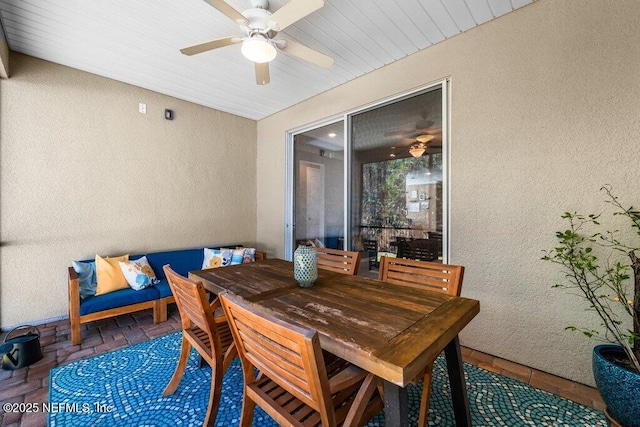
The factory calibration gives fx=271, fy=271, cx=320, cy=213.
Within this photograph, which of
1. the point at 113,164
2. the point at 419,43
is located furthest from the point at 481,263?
the point at 113,164

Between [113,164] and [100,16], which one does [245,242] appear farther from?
[100,16]

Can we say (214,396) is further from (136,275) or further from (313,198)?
(313,198)

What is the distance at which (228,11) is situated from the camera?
162 centimetres

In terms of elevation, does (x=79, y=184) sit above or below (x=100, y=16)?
below

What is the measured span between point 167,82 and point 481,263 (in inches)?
151

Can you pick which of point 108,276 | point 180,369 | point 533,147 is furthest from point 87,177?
point 533,147

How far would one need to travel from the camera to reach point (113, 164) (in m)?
3.19

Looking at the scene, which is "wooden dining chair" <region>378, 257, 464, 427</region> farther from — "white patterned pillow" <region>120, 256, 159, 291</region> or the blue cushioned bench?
"white patterned pillow" <region>120, 256, 159, 291</region>

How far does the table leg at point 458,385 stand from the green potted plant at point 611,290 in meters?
0.79

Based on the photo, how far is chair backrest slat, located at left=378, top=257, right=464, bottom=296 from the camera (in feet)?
5.23

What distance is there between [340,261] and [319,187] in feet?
5.65

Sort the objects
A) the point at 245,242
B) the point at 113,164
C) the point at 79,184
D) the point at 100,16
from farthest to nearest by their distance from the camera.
→ the point at 245,242 < the point at 113,164 < the point at 79,184 < the point at 100,16

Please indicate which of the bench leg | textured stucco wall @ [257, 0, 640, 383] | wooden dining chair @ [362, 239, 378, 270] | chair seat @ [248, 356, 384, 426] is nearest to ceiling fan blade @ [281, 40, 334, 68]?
textured stucco wall @ [257, 0, 640, 383]

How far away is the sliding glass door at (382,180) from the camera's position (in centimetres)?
255
